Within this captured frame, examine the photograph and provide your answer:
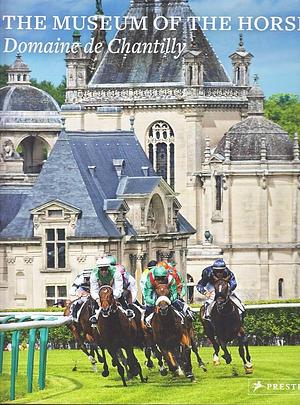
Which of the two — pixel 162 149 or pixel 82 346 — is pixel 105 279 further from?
pixel 162 149

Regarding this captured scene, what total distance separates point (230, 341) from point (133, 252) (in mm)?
17453

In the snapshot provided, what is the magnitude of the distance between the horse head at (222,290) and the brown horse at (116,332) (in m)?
1.48

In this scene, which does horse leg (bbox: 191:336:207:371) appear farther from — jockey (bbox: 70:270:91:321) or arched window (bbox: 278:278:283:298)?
arched window (bbox: 278:278:283:298)

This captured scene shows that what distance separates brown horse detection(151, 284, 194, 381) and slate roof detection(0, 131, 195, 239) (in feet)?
57.5

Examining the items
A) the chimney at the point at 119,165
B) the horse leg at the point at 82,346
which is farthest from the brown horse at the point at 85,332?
the chimney at the point at 119,165

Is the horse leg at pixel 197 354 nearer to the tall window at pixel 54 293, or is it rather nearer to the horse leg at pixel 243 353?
the horse leg at pixel 243 353

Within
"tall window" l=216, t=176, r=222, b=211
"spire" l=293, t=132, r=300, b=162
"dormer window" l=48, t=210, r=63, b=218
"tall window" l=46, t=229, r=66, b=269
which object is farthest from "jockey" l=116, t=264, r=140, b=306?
"tall window" l=216, t=176, r=222, b=211

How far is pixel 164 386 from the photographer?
40844mm

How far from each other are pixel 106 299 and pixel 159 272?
3.40ft

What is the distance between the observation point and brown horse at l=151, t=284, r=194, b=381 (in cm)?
4069

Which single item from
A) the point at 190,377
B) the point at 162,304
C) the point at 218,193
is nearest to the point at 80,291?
the point at 190,377

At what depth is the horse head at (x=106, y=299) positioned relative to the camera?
132 ft

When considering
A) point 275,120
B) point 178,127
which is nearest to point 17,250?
point 275,120

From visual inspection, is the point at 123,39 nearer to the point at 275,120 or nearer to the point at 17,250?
the point at 17,250
